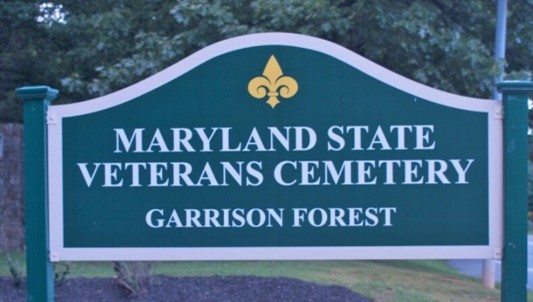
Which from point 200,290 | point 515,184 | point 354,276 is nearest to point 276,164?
point 515,184

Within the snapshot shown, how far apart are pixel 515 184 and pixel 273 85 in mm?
1281

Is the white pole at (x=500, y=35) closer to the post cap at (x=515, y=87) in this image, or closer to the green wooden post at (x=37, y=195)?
the post cap at (x=515, y=87)

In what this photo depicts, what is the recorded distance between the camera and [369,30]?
1127 cm

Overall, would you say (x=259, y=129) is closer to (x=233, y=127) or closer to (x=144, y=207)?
(x=233, y=127)

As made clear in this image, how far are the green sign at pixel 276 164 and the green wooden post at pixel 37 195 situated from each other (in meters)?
0.05

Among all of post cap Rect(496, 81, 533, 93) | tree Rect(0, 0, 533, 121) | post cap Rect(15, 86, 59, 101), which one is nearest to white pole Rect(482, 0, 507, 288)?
tree Rect(0, 0, 533, 121)

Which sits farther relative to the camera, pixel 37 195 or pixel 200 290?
pixel 200 290

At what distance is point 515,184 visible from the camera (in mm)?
4445

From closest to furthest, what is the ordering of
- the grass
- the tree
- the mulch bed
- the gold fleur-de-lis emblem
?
the gold fleur-de-lis emblem < the mulch bed < the grass < the tree

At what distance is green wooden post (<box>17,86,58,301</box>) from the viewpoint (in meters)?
4.60

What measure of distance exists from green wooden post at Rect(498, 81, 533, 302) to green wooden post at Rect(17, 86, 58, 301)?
2278mm

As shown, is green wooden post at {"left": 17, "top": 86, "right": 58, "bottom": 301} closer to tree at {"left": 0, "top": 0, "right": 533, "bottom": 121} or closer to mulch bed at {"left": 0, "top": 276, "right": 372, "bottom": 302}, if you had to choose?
mulch bed at {"left": 0, "top": 276, "right": 372, "bottom": 302}

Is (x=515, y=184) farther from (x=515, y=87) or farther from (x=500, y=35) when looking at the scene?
(x=500, y=35)

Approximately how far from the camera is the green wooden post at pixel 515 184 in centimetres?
445
